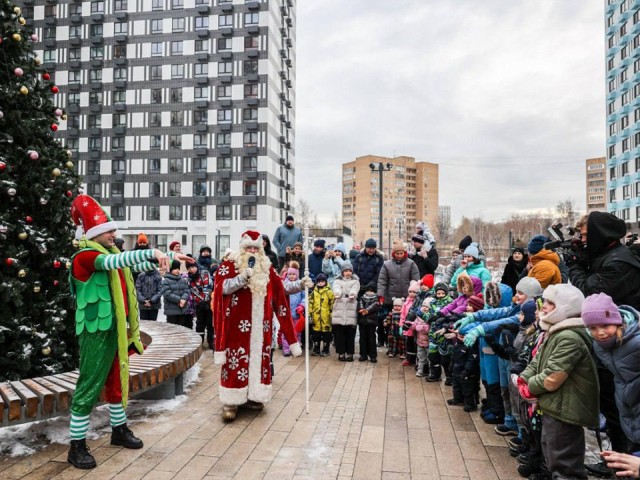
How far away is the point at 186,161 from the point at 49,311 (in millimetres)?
47790

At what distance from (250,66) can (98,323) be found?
48.7m

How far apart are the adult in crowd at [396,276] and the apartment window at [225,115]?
43470mm

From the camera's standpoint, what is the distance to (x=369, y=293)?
9.47 meters

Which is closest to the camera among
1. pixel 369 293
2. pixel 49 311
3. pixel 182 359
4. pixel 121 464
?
pixel 121 464

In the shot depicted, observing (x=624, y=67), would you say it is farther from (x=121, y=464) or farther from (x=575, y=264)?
(x=121, y=464)

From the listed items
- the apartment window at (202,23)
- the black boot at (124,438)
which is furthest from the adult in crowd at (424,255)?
the apartment window at (202,23)

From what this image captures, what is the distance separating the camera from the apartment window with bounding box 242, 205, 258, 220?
165ft

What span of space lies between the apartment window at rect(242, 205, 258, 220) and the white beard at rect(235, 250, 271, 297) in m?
44.4

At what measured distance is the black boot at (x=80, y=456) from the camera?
433cm

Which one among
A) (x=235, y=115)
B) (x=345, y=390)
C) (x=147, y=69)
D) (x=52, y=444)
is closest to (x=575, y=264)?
(x=345, y=390)

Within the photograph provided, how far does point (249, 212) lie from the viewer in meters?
50.5

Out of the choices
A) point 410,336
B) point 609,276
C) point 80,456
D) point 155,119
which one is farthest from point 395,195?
point 80,456

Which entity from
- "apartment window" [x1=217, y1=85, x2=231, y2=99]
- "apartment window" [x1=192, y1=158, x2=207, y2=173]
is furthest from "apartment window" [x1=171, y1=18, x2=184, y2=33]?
"apartment window" [x1=192, y1=158, x2=207, y2=173]

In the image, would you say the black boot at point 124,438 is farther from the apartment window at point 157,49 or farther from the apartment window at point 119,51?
the apartment window at point 119,51
